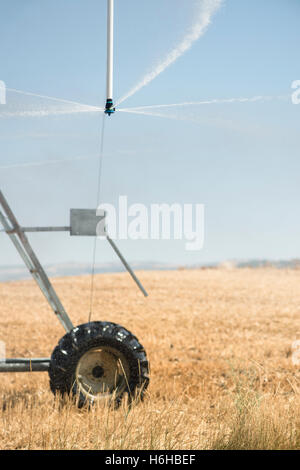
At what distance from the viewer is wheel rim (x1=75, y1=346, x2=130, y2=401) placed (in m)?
5.28

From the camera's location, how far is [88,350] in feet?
17.2

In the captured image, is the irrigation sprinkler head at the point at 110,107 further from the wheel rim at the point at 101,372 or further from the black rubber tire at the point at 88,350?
the wheel rim at the point at 101,372

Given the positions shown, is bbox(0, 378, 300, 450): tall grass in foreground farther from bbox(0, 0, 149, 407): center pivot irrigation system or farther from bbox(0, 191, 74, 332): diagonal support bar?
bbox(0, 191, 74, 332): diagonal support bar

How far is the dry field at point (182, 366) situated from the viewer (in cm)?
385

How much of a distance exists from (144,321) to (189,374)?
4013 mm

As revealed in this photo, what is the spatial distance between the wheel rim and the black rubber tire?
0.14 ft

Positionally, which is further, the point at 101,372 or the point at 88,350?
the point at 101,372

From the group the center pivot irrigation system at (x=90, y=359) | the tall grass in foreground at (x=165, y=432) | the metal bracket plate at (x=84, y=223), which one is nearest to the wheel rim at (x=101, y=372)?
the center pivot irrigation system at (x=90, y=359)

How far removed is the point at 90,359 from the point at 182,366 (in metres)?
3.29

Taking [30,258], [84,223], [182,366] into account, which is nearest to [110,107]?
[84,223]

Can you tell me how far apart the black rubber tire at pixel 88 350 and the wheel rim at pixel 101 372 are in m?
0.04

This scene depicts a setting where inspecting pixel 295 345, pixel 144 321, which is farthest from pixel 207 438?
pixel 144 321

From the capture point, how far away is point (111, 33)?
445cm

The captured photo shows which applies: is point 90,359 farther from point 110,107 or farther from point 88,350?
point 110,107
